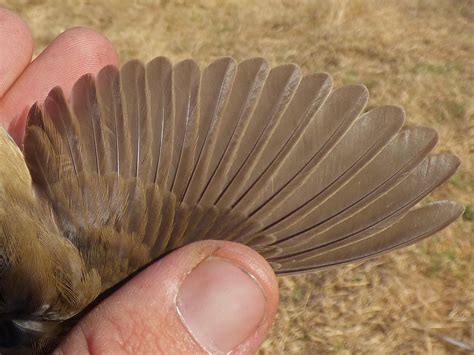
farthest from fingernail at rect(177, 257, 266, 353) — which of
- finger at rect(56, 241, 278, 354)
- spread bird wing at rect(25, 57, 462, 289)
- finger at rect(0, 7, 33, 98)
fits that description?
finger at rect(0, 7, 33, 98)

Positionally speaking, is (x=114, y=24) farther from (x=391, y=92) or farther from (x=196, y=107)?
(x=196, y=107)

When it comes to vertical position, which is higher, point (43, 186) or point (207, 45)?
point (43, 186)

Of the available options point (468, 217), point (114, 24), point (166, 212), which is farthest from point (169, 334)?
point (114, 24)

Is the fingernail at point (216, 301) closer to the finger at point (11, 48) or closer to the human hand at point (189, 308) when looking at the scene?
the human hand at point (189, 308)

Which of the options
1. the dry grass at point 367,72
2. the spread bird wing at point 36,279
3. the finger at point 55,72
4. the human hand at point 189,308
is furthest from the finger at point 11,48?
the human hand at point 189,308

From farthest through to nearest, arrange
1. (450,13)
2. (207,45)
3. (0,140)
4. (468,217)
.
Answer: (450,13) < (207,45) < (468,217) < (0,140)

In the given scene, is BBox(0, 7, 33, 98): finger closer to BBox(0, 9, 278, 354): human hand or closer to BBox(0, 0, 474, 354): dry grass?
BBox(0, 0, 474, 354): dry grass

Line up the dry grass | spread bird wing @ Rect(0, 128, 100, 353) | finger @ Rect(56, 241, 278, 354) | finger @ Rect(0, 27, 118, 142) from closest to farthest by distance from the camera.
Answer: finger @ Rect(56, 241, 278, 354) → spread bird wing @ Rect(0, 128, 100, 353) → finger @ Rect(0, 27, 118, 142) → the dry grass
